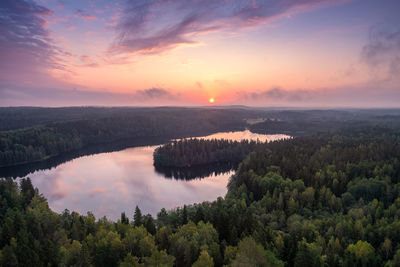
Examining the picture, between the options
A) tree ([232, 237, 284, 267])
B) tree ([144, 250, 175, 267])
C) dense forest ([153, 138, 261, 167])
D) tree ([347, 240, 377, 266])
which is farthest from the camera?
dense forest ([153, 138, 261, 167])

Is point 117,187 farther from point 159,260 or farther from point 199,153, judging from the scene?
point 159,260

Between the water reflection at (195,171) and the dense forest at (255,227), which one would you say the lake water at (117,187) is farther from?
the dense forest at (255,227)

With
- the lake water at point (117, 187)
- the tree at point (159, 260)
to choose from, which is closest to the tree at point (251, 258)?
the tree at point (159, 260)

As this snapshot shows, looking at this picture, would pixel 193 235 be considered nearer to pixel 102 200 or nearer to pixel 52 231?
pixel 52 231

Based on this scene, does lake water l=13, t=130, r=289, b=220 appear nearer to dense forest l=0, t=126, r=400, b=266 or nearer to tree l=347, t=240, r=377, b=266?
dense forest l=0, t=126, r=400, b=266

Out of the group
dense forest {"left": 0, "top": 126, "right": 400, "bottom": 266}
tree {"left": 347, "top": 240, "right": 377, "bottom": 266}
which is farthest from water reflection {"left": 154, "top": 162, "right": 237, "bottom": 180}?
tree {"left": 347, "top": 240, "right": 377, "bottom": 266}

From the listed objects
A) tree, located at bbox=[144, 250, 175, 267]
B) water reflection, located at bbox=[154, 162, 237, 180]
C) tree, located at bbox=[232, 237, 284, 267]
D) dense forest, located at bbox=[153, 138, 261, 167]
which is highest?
tree, located at bbox=[232, 237, 284, 267]

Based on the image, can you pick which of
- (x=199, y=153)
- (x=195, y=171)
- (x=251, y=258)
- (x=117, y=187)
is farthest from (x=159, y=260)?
(x=199, y=153)
